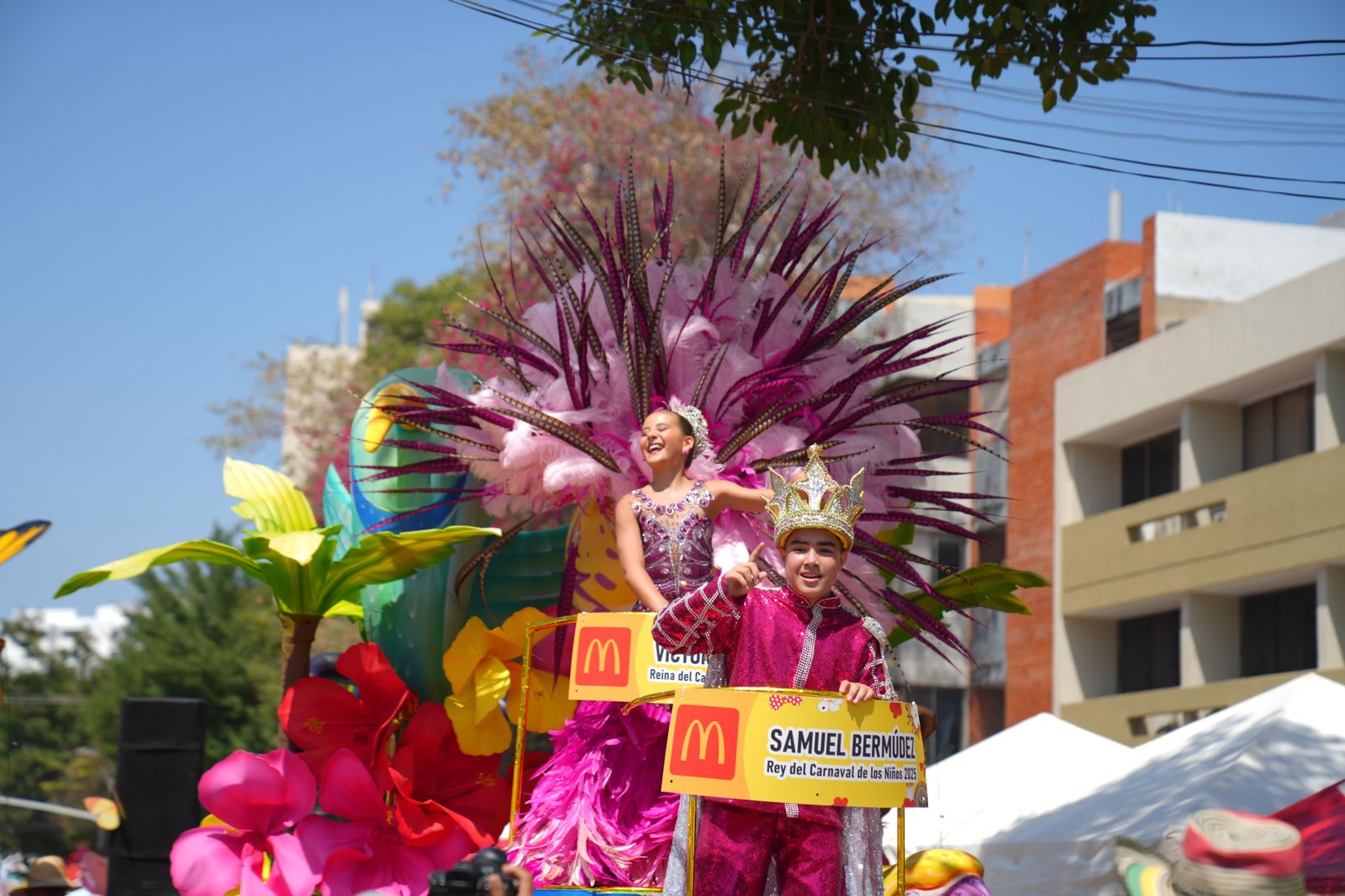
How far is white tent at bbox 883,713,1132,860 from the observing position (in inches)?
337

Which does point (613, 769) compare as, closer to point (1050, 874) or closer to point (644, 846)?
point (644, 846)

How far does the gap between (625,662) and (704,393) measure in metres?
1.46

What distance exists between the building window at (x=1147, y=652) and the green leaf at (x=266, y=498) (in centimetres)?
1578

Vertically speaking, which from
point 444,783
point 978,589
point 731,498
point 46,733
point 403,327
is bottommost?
point 444,783

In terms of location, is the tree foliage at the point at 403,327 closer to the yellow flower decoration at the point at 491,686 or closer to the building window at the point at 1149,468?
the building window at the point at 1149,468

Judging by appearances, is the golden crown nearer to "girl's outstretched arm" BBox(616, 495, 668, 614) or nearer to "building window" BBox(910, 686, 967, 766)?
"girl's outstretched arm" BBox(616, 495, 668, 614)

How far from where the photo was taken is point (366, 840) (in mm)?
6273

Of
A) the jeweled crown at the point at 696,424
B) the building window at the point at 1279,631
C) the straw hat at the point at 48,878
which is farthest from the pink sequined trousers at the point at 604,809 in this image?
the building window at the point at 1279,631

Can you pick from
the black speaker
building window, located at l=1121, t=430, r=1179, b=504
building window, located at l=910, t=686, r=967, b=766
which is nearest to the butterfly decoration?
the black speaker

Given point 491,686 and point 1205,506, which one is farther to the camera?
point 1205,506

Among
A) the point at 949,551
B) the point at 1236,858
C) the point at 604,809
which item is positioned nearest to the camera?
the point at 1236,858

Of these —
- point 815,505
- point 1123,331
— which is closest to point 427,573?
point 815,505

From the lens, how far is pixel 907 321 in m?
23.4

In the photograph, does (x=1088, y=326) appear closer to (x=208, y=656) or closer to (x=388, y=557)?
(x=208, y=656)
